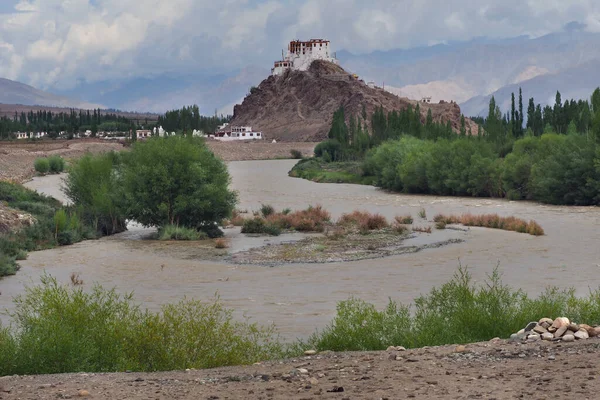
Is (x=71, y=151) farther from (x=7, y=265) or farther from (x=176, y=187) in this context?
(x=7, y=265)

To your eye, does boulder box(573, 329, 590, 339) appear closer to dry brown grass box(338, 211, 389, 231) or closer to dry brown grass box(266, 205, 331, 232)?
dry brown grass box(338, 211, 389, 231)

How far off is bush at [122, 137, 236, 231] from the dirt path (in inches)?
1094

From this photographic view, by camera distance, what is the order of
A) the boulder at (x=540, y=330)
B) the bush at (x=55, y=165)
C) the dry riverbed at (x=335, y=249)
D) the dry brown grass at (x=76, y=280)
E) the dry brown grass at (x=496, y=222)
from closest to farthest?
the boulder at (x=540, y=330) → the dry brown grass at (x=76, y=280) → the dry riverbed at (x=335, y=249) → the dry brown grass at (x=496, y=222) → the bush at (x=55, y=165)

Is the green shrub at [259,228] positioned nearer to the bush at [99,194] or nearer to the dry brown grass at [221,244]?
the dry brown grass at [221,244]

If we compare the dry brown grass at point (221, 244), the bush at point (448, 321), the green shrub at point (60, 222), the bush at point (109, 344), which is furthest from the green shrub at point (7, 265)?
the bush at point (448, 321)

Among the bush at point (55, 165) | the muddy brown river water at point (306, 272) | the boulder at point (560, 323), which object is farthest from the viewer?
the bush at point (55, 165)

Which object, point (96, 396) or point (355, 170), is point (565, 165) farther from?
point (96, 396)

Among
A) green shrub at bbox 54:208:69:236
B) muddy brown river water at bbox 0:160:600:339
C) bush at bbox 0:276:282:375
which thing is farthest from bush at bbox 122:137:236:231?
bush at bbox 0:276:282:375

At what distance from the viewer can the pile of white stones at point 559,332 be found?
42.6 feet

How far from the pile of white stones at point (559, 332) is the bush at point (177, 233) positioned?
1091 inches

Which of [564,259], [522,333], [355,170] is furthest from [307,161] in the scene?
[522,333]

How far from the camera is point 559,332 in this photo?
13.2 metres

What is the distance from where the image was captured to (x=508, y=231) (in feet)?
137

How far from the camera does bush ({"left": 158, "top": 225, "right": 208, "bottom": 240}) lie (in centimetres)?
3988
